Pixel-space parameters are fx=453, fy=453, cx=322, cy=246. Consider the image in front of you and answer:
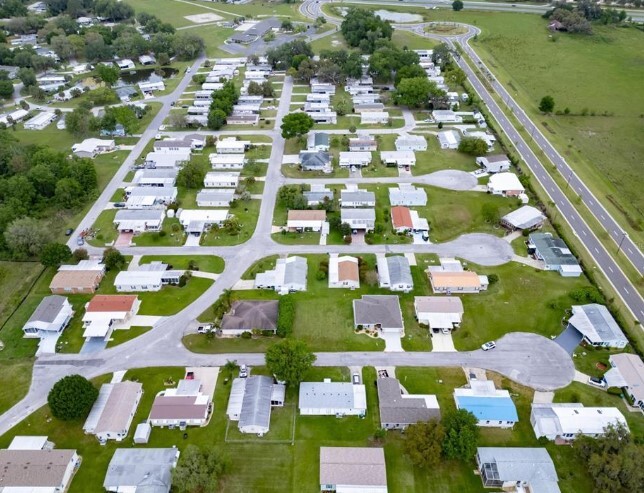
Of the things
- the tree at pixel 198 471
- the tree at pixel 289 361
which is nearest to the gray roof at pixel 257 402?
the tree at pixel 289 361

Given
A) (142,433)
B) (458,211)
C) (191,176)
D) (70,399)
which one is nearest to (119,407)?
(142,433)

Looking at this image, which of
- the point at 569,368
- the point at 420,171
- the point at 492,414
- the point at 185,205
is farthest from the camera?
the point at 420,171

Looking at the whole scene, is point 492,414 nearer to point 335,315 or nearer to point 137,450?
point 335,315

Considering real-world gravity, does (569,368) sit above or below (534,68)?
below

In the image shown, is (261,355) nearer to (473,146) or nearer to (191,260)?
(191,260)

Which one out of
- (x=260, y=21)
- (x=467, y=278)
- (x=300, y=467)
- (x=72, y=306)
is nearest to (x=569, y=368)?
(x=467, y=278)

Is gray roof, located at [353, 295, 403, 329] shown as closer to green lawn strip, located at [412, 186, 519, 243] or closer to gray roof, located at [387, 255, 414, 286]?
gray roof, located at [387, 255, 414, 286]

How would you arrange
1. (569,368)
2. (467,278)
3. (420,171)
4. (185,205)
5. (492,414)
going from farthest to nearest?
(420,171) < (185,205) < (467,278) < (569,368) < (492,414)
